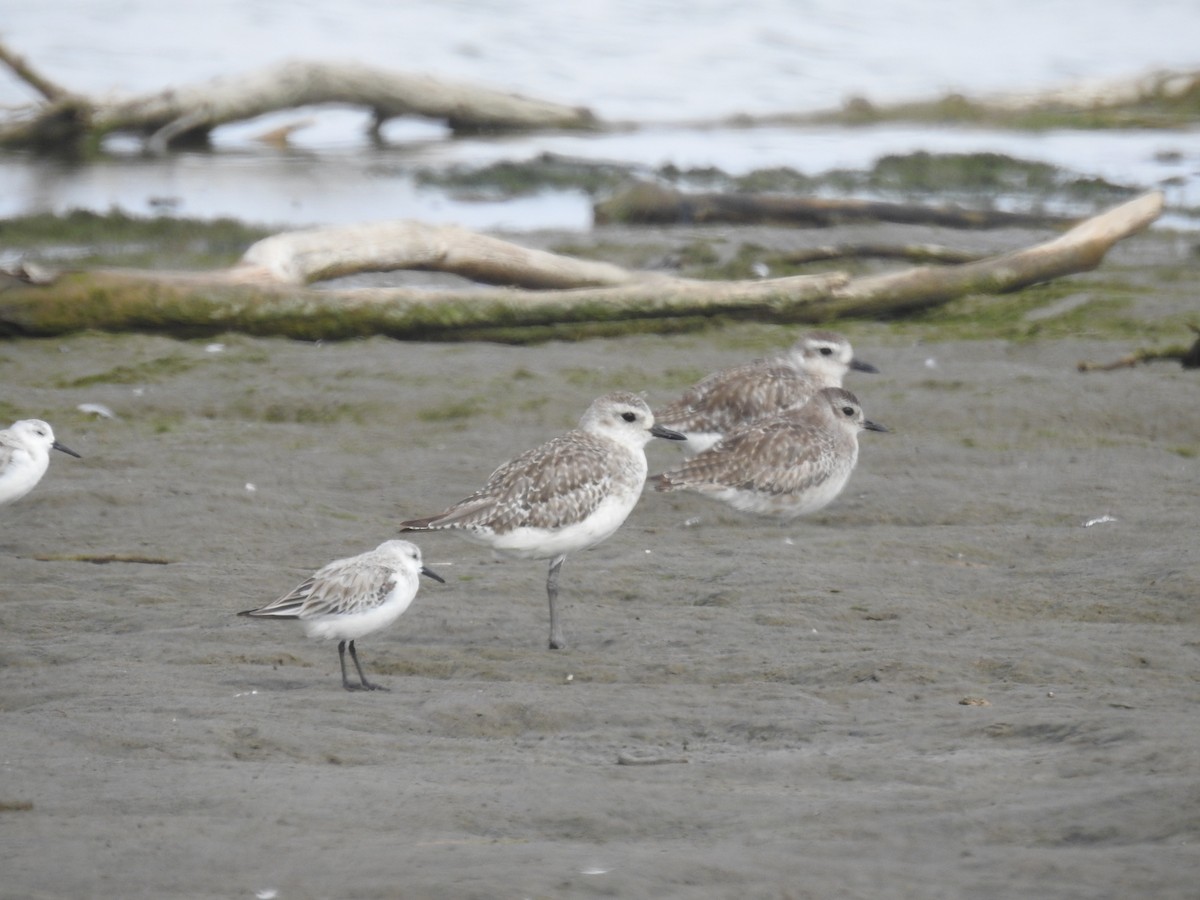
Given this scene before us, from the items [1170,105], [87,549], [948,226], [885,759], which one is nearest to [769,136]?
[1170,105]

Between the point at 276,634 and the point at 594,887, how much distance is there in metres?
3.02

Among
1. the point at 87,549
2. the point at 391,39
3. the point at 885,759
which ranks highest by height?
the point at 885,759

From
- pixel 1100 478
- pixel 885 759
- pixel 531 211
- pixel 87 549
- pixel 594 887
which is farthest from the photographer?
pixel 531 211

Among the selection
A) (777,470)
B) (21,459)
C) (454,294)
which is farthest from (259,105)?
(777,470)

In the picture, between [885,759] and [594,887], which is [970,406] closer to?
[885,759]

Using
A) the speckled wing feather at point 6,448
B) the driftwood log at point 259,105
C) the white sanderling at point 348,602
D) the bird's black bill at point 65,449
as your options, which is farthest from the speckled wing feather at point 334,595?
the driftwood log at point 259,105

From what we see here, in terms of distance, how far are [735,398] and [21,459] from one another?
3904 millimetres

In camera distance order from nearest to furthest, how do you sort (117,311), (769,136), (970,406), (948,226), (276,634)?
(276,634) < (970,406) < (117,311) < (948,226) < (769,136)

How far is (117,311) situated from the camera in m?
11.2

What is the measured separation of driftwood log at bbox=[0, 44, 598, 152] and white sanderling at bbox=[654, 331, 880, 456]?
11.8 m

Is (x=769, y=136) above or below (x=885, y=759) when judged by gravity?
below

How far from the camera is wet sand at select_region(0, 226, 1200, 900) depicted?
397 cm

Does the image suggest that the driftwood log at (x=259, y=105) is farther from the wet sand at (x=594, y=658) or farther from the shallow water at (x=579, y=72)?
the wet sand at (x=594, y=658)

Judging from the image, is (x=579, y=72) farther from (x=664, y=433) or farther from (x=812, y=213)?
(x=664, y=433)
